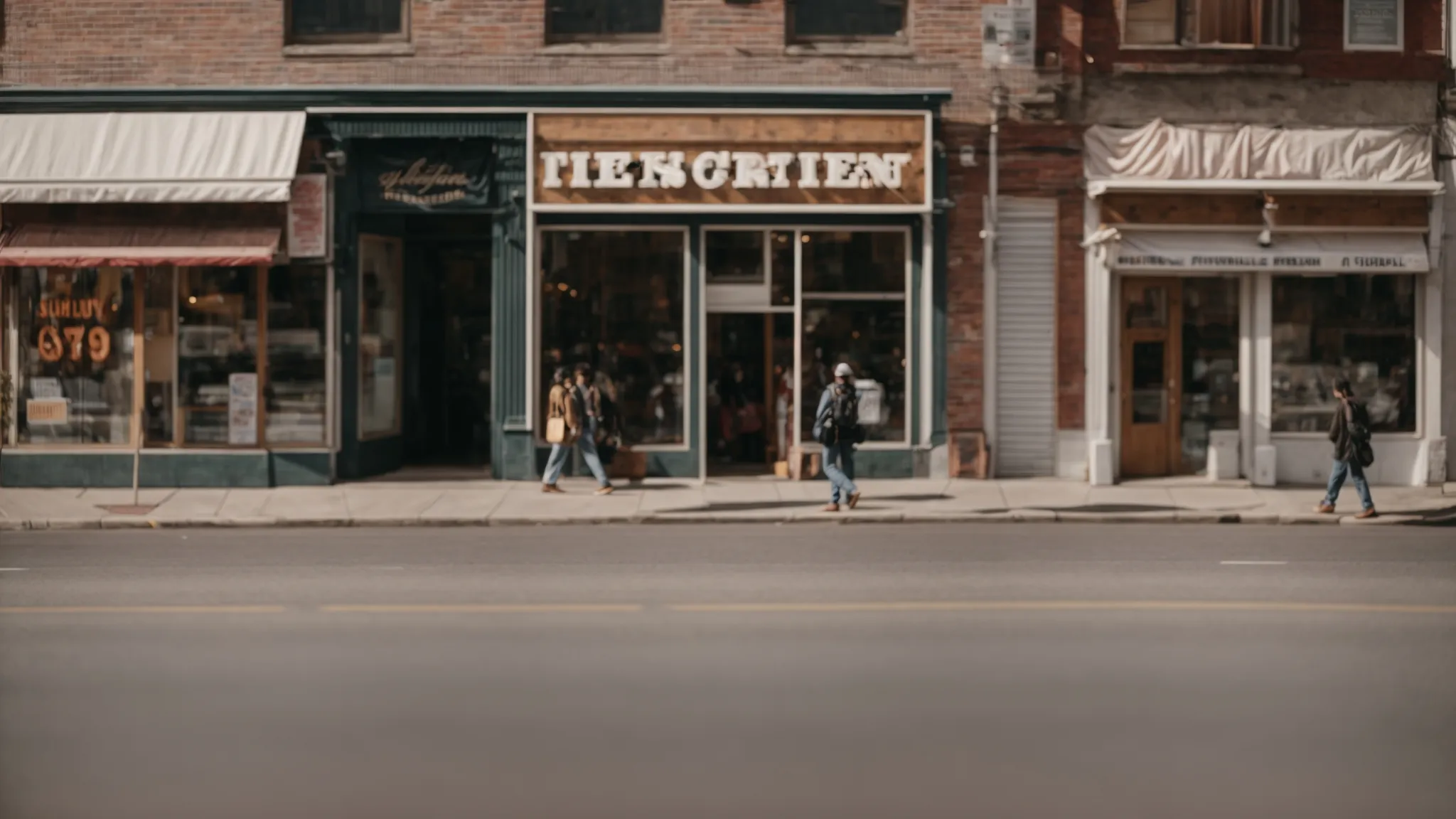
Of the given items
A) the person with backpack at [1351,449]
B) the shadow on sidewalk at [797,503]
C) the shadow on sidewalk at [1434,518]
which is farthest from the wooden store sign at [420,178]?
the shadow on sidewalk at [1434,518]

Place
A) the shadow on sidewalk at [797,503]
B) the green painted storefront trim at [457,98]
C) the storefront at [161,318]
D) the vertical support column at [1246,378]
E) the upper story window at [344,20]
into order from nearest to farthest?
the shadow on sidewalk at [797,503] < the storefront at [161,318] < the green painted storefront trim at [457,98] < the upper story window at [344,20] < the vertical support column at [1246,378]

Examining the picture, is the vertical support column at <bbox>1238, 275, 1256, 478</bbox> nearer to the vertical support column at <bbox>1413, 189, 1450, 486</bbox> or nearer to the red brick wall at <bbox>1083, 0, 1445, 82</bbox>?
the vertical support column at <bbox>1413, 189, 1450, 486</bbox>

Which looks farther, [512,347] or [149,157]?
[512,347]

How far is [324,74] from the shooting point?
69.3 ft

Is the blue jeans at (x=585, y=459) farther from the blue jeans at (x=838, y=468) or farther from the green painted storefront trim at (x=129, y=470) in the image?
the green painted storefront trim at (x=129, y=470)

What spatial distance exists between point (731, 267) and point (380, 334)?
4.96 metres

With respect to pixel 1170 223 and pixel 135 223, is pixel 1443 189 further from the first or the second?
pixel 135 223

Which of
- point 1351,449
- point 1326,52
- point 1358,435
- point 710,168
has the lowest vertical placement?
point 1351,449

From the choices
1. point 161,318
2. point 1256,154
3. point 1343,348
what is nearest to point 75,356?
point 161,318

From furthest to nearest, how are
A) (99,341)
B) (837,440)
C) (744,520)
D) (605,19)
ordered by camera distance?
(605,19)
(99,341)
(837,440)
(744,520)

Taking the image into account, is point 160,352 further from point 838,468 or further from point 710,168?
point 838,468

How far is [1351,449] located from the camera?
1820 cm

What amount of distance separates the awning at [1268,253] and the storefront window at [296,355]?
10.5 metres

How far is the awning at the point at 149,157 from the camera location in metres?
20.3
